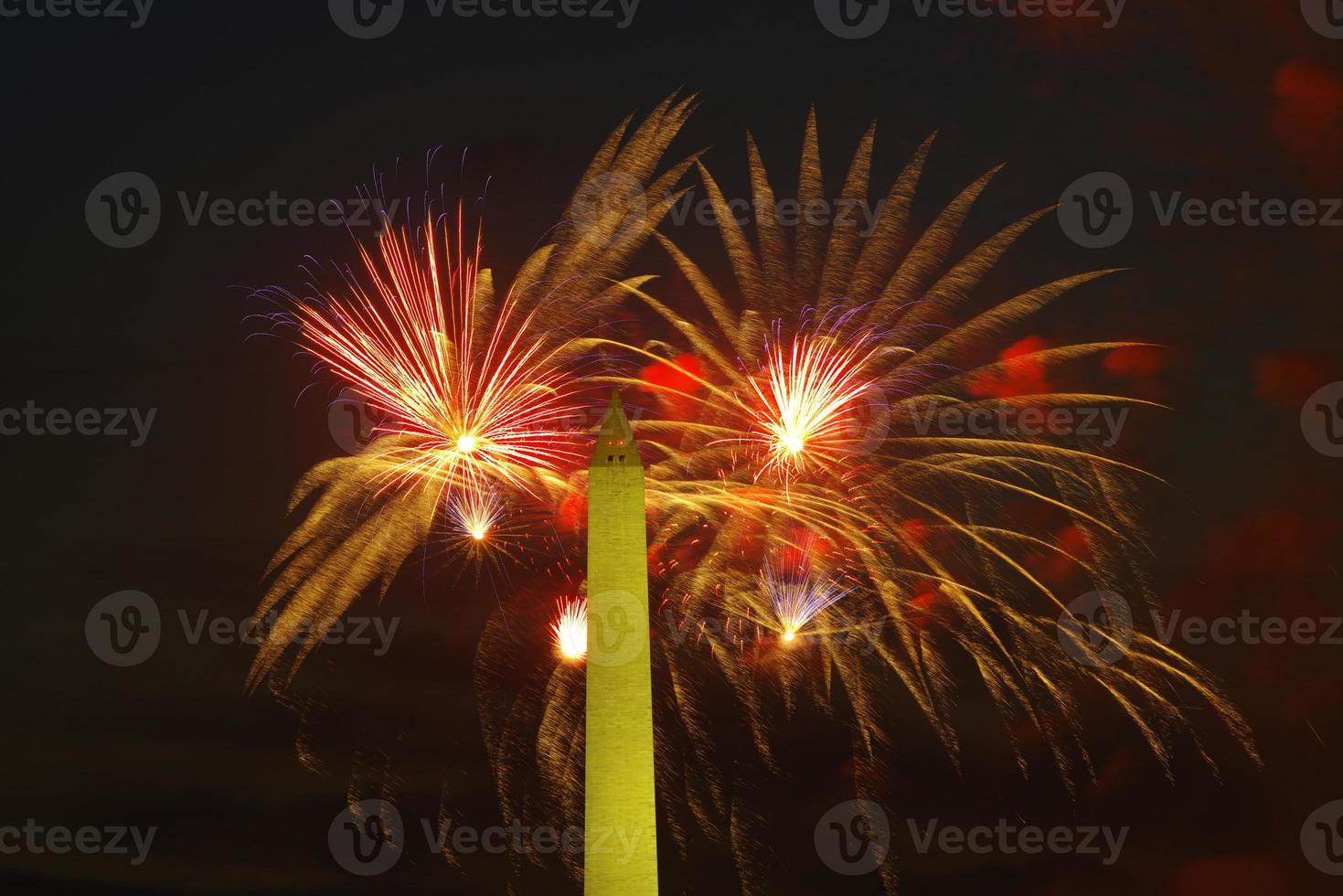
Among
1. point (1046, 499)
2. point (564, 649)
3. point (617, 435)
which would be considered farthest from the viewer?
point (617, 435)

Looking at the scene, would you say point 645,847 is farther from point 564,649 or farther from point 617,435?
point 617,435

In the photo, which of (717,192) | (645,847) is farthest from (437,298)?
(645,847)

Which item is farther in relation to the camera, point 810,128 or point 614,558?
point 614,558

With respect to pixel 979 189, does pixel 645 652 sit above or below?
below

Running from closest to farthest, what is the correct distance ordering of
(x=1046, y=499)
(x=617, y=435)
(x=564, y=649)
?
(x=1046, y=499)
(x=564, y=649)
(x=617, y=435)

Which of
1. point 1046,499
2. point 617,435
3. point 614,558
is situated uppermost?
point 617,435

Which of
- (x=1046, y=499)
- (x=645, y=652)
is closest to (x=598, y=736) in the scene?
(x=645, y=652)
